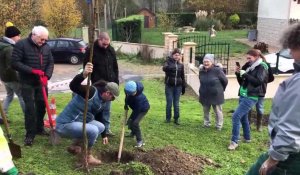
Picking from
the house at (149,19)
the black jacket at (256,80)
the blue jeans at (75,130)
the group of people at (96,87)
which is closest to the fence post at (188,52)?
the group of people at (96,87)

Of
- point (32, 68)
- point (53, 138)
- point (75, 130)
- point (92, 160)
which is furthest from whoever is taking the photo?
point (53, 138)

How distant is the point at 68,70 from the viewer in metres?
19.6

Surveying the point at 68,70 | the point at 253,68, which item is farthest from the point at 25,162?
the point at 68,70

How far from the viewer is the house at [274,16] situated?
24.1 metres

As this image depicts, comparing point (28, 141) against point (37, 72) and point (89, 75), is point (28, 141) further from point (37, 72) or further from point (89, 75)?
point (89, 75)

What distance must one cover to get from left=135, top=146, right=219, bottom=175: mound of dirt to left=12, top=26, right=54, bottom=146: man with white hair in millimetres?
1763

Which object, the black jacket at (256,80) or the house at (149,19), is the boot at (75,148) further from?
the house at (149,19)

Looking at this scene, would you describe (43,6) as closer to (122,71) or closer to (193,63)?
(122,71)

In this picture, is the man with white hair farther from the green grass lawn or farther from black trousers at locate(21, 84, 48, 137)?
the green grass lawn

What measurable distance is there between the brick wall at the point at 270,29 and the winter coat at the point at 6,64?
69.4 ft

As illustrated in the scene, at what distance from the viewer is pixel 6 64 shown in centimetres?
682

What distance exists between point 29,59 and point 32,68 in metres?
0.14

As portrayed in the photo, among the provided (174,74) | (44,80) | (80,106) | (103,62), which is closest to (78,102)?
(80,106)

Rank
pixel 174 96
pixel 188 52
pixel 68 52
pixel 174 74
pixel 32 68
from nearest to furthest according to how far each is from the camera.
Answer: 1. pixel 32 68
2. pixel 174 74
3. pixel 174 96
4. pixel 188 52
5. pixel 68 52
